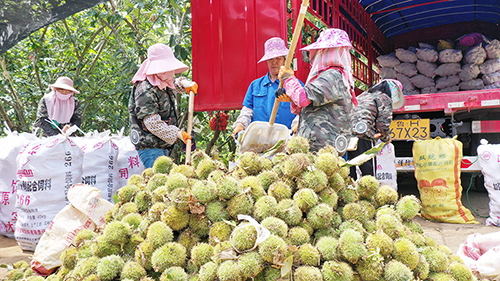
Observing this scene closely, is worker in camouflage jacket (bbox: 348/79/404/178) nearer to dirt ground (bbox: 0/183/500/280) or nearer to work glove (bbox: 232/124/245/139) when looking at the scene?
dirt ground (bbox: 0/183/500/280)

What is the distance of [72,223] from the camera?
2.33m

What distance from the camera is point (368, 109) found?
12.9 feet

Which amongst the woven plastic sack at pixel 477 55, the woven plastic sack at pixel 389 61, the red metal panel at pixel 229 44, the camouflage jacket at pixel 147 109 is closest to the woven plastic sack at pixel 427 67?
the woven plastic sack at pixel 389 61

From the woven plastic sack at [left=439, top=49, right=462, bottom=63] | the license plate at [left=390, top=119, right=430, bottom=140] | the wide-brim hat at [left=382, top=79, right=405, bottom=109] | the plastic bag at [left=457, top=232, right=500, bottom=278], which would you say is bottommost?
the plastic bag at [left=457, top=232, right=500, bottom=278]

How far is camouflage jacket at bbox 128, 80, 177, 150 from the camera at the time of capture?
3.13 metres

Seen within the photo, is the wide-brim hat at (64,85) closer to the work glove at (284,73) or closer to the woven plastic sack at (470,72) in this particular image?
the work glove at (284,73)

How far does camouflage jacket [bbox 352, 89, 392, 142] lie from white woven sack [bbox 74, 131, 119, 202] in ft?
8.56

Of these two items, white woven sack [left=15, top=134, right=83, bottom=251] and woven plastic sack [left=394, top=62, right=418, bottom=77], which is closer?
white woven sack [left=15, top=134, right=83, bottom=251]

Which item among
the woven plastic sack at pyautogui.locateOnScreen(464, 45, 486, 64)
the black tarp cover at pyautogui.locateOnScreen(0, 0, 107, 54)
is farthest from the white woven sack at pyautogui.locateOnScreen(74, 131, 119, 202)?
the woven plastic sack at pyautogui.locateOnScreen(464, 45, 486, 64)

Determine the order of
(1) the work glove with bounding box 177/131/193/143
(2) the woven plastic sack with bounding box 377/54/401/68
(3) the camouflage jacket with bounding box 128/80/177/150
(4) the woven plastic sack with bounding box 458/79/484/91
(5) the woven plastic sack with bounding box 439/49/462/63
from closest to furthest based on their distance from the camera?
(1) the work glove with bounding box 177/131/193/143 < (3) the camouflage jacket with bounding box 128/80/177/150 < (4) the woven plastic sack with bounding box 458/79/484/91 < (5) the woven plastic sack with bounding box 439/49/462/63 < (2) the woven plastic sack with bounding box 377/54/401/68

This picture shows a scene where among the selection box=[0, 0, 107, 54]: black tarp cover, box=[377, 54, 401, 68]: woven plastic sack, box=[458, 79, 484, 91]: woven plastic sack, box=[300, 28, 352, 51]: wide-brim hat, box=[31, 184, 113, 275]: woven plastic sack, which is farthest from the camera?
box=[377, 54, 401, 68]: woven plastic sack

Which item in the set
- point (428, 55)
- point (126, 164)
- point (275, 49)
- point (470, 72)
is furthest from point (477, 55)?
point (126, 164)

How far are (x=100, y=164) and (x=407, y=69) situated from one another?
475 cm

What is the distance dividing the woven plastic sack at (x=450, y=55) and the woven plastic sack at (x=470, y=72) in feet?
0.60
